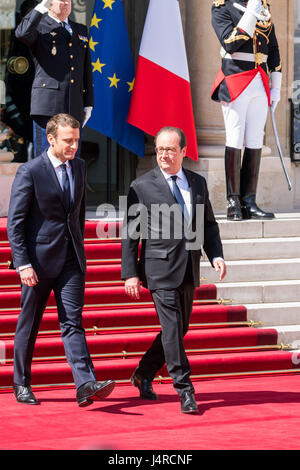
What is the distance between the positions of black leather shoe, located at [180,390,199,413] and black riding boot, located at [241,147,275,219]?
313cm

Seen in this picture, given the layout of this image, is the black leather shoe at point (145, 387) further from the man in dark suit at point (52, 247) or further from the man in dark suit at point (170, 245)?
the man in dark suit at point (52, 247)

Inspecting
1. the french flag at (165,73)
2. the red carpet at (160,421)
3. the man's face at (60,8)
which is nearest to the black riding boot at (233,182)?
the french flag at (165,73)

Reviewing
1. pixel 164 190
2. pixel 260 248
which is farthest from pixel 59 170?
pixel 260 248

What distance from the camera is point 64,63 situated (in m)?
7.32

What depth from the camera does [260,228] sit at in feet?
26.6

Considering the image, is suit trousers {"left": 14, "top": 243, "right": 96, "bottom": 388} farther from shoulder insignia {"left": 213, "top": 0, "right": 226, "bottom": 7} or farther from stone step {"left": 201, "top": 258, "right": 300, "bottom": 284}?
shoulder insignia {"left": 213, "top": 0, "right": 226, "bottom": 7}

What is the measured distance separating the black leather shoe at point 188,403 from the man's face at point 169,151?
1.24 meters

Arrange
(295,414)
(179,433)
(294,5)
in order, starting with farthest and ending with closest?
(294,5) < (295,414) < (179,433)

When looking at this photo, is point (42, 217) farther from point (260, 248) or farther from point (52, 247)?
point (260, 248)

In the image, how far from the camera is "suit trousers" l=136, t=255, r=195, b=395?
17.9 ft

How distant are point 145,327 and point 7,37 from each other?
13.3 feet

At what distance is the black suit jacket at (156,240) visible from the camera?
554cm
